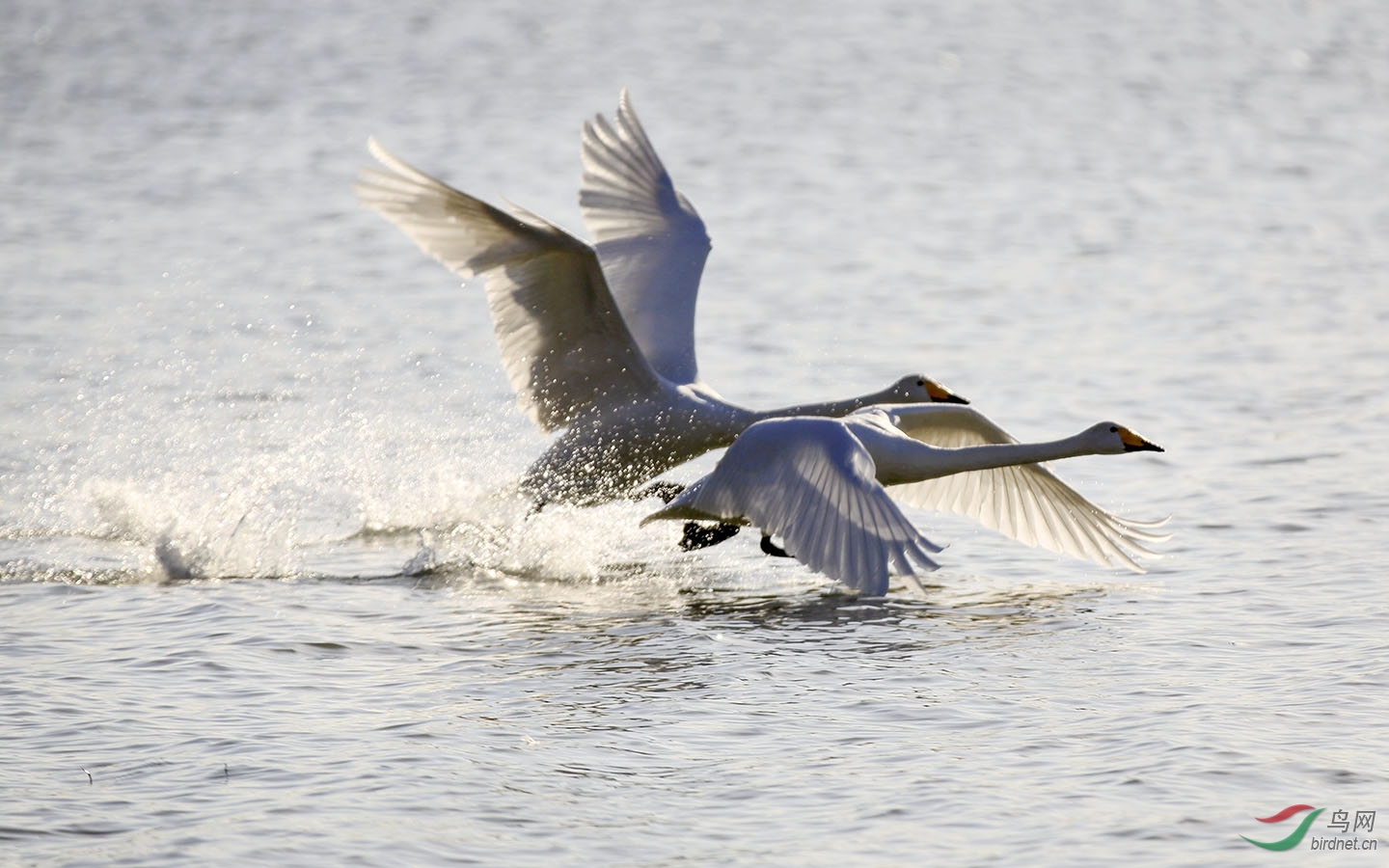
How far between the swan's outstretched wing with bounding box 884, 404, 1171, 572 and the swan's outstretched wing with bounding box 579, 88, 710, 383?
1442 millimetres

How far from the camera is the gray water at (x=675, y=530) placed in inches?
282

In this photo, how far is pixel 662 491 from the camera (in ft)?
36.7

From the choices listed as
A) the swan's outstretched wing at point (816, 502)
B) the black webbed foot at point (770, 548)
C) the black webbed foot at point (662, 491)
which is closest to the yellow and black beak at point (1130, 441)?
the swan's outstretched wing at point (816, 502)

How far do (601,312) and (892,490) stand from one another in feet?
6.89

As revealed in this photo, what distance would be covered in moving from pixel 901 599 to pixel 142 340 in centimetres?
745

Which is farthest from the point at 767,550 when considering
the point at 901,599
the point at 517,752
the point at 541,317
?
the point at 517,752

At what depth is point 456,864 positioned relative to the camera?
6570 millimetres

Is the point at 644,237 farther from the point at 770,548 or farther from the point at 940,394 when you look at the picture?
the point at 770,548

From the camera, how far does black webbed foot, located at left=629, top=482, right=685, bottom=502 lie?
1111 cm

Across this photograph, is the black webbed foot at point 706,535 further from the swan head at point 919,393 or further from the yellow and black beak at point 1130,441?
the yellow and black beak at point 1130,441

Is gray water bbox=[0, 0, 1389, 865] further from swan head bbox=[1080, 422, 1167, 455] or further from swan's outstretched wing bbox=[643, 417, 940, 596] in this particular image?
swan head bbox=[1080, 422, 1167, 455]

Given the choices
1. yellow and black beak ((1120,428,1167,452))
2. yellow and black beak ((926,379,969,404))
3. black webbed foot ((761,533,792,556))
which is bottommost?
black webbed foot ((761,533,792,556))

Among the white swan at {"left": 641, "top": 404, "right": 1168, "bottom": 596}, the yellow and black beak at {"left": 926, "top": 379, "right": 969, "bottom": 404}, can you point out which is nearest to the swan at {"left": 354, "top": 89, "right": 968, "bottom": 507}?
the yellow and black beak at {"left": 926, "top": 379, "right": 969, "bottom": 404}

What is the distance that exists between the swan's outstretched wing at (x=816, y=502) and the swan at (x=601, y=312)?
1.08 metres
